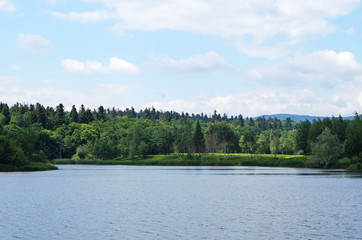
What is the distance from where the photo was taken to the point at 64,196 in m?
58.1

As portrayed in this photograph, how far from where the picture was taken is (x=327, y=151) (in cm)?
14550

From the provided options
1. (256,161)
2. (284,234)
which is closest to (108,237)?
(284,234)

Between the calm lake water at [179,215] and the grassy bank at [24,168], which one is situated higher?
the grassy bank at [24,168]

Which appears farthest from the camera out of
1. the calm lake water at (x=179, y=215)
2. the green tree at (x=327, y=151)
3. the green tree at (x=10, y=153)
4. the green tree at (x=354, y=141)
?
the green tree at (x=354, y=141)

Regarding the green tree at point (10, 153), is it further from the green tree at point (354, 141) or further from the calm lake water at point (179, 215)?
the green tree at point (354, 141)

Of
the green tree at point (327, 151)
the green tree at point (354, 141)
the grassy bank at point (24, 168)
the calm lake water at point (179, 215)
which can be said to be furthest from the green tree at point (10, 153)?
the green tree at point (354, 141)

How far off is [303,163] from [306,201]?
111583mm

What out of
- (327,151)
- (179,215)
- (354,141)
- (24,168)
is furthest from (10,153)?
(354,141)

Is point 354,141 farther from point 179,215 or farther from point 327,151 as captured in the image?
point 179,215

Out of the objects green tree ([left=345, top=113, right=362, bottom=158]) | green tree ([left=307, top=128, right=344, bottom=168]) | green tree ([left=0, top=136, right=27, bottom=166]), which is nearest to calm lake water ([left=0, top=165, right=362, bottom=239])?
green tree ([left=0, top=136, right=27, bottom=166])

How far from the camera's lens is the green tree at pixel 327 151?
145 m

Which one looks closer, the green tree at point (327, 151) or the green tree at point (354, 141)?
the green tree at point (327, 151)

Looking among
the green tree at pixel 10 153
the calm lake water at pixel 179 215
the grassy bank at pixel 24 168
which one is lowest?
the calm lake water at pixel 179 215

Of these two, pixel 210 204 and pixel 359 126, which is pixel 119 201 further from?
pixel 359 126
